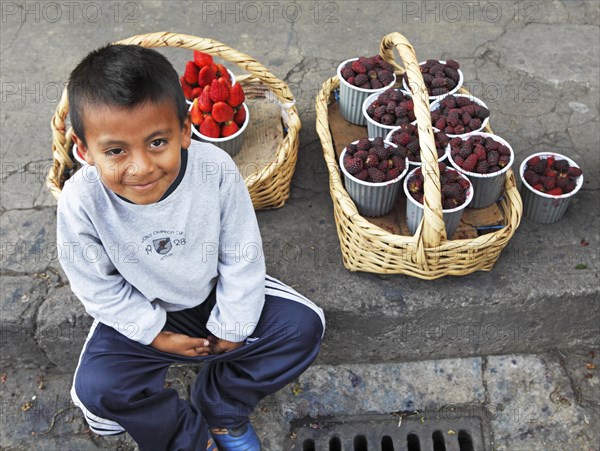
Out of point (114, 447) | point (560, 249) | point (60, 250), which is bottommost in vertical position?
point (114, 447)

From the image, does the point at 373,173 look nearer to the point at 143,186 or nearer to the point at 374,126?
the point at 374,126

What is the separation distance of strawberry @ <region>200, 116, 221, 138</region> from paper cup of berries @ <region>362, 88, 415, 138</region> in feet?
1.79

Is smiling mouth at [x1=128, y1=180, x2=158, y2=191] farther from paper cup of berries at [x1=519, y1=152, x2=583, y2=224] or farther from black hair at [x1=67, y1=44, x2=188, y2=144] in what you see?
paper cup of berries at [x1=519, y1=152, x2=583, y2=224]

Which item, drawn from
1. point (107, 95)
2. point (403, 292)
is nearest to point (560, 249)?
point (403, 292)

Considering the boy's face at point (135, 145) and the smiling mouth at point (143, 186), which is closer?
the boy's face at point (135, 145)

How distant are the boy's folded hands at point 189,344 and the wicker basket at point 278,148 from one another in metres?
0.57

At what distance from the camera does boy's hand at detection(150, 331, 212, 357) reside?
1.90 m

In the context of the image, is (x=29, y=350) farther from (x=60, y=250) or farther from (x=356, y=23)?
(x=356, y=23)

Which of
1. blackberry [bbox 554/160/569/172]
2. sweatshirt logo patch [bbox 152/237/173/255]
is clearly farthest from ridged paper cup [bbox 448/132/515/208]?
sweatshirt logo patch [bbox 152/237/173/255]

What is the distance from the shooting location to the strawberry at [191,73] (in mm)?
2453

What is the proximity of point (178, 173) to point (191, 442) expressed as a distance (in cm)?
82

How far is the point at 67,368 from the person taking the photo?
7.81ft

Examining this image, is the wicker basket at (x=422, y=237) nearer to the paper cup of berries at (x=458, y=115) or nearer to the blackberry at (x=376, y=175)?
the blackberry at (x=376, y=175)

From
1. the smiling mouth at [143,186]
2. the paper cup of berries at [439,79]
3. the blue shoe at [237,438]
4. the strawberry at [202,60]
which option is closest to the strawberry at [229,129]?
the strawberry at [202,60]
